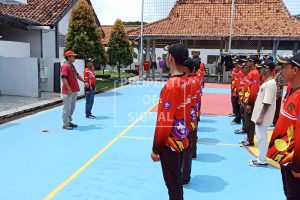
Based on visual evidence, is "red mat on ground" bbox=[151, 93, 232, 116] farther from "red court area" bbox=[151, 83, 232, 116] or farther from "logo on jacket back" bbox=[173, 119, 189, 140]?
"logo on jacket back" bbox=[173, 119, 189, 140]

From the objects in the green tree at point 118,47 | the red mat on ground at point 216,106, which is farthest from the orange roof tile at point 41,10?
the red mat on ground at point 216,106

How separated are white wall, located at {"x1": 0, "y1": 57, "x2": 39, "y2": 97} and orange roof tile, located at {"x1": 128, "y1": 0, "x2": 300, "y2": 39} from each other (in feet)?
42.4

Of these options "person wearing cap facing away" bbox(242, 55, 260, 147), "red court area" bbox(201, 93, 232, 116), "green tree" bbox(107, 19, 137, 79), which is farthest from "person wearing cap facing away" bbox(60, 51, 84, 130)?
"green tree" bbox(107, 19, 137, 79)

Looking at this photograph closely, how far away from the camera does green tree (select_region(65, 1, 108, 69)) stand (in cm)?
1680

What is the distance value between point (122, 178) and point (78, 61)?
984 centimetres

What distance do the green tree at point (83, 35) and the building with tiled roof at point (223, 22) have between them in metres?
7.19

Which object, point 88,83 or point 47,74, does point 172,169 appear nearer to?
point 88,83

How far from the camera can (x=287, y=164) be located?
2770mm

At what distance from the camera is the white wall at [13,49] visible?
45.0 feet


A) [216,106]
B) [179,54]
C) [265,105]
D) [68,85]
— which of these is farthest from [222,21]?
[179,54]

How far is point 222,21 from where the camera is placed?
2495 cm

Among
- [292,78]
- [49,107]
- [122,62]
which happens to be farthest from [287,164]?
[122,62]

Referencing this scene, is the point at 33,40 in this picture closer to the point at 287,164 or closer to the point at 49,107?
the point at 49,107

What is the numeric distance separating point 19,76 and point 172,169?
11385 mm
